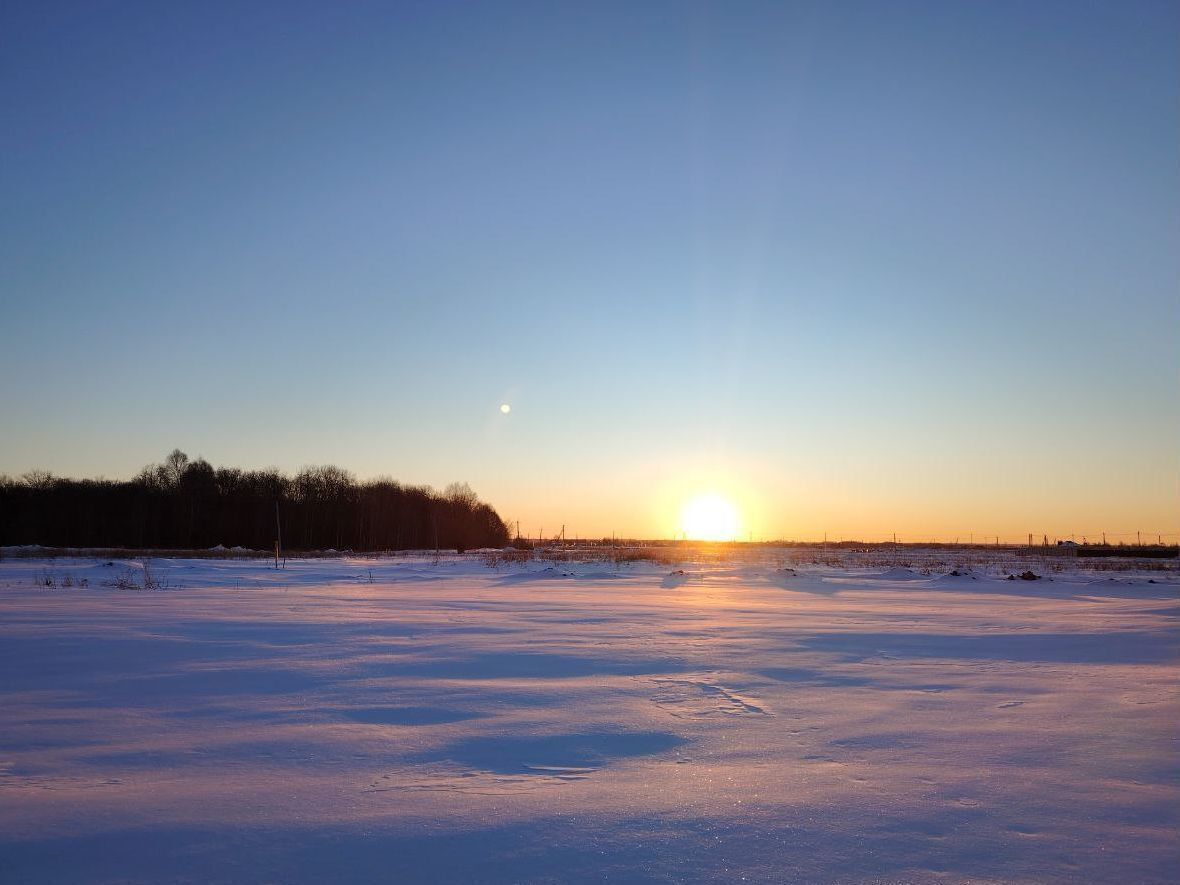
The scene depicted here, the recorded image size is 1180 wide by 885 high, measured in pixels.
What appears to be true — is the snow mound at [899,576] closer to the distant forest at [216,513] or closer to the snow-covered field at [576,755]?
the snow-covered field at [576,755]

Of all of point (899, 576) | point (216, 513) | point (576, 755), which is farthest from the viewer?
point (216, 513)

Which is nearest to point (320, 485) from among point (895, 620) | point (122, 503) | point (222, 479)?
point (222, 479)

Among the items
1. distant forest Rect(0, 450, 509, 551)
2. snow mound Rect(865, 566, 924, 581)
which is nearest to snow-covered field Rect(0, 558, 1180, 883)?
snow mound Rect(865, 566, 924, 581)

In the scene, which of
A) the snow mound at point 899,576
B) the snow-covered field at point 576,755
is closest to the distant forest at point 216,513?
the snow mound at point 899,576

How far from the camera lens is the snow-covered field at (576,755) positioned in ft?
7.81

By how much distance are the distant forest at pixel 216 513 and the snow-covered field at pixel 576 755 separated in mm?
61887

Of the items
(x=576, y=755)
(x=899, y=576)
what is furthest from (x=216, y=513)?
(x=576, y=755)

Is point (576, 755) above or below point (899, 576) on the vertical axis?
above

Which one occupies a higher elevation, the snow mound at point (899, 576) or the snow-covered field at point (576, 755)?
the snow-covered field at point (576, 755)

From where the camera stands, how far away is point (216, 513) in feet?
230

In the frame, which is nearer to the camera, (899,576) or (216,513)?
(899,576)

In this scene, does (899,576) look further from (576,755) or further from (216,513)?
(216,513)

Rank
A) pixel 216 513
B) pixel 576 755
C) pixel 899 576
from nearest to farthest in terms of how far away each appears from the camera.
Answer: pixel 576 755
pixel 899 576
pixel 216 513

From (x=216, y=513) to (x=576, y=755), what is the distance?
249ft
